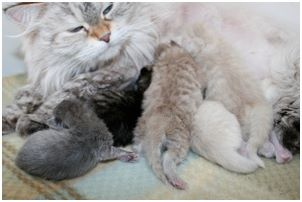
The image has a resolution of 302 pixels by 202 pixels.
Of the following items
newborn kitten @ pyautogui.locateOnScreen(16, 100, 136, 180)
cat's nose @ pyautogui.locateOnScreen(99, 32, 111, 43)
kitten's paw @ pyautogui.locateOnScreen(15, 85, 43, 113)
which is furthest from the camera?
kitten's paw @ pyautogui.locateOnScreen(15, 85, 43, 113)

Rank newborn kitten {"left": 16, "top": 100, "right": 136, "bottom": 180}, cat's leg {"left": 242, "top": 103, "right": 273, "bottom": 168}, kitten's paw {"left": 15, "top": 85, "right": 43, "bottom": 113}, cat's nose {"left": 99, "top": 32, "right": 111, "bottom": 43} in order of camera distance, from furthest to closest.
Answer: kitten's paw {"left": 15, "top": 85, "right": 43, "bottom": 113} → cat's nose {"left": 99, "top": 32, "right": 111, "bottom": 43} → cat's leg {"left": 242, "top": 103, "right": 273, "bottom": 168} → newborn kitten {"left": 16, "top": 100, "right": 136, "bottom": 180}

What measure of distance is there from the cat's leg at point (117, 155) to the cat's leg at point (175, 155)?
128mm

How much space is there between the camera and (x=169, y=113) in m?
1.38

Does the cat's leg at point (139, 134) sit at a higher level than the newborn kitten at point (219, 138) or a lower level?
lower

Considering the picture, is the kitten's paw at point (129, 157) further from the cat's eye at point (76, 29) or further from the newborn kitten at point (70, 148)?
the cat's eye at point (76, 29)

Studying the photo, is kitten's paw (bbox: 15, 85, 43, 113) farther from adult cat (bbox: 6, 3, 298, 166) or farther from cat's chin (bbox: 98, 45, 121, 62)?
cat's chin (bbox: 98, 45, 121, 62)

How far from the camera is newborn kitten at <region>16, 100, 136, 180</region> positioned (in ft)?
4.07

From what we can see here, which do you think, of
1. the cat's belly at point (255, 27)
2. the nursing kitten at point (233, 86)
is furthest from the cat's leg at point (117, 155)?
the cat's belly at point (255, 27)

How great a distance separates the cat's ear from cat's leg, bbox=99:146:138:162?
2.00 ft

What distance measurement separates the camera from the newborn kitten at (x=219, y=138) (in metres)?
1.31

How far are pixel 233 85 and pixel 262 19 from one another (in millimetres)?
452

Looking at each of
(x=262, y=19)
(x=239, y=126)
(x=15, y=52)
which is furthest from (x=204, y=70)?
(x=15, y=52)

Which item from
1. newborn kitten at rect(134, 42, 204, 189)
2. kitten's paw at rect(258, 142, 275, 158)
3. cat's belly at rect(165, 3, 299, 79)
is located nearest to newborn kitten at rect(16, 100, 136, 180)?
newborn kitten at rect(134, 42, 204, 189)

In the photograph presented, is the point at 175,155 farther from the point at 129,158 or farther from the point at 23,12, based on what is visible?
the point at 23,12
